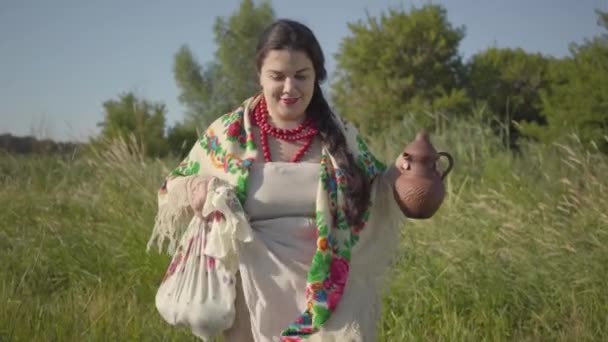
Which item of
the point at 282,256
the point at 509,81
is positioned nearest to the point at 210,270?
the point at 282,256

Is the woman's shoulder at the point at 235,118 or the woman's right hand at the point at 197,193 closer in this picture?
the woman's right hand at the point at 197,193

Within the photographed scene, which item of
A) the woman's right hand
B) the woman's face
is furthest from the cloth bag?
the woman's face

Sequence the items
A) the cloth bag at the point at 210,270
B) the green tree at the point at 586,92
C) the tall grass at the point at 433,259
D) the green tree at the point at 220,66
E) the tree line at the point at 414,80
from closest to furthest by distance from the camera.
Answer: the cloth bag at the point at 210,270 < the tall grass at the point at 433,259 < the green tree at the point at 586,92 < the tree line at the point at 414,80 < the green tree at the point at 220,66

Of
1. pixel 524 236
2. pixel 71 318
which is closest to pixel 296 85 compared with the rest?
pixel 71 318

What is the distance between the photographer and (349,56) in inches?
906

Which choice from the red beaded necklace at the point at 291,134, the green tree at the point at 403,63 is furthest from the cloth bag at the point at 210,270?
the green tree at the point at 403,63

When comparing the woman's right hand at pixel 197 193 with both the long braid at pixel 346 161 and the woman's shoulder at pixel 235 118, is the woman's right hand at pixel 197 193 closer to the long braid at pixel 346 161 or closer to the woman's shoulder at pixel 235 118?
the woman's shoulder at pixel 235 118

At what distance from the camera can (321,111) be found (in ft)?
8.71

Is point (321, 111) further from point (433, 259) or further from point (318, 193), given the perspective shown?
point (433, 259)

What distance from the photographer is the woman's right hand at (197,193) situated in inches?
97.0

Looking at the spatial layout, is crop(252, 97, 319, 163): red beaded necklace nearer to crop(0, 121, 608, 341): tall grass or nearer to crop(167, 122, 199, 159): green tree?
crop(0, 121, 608, 341): tall grass

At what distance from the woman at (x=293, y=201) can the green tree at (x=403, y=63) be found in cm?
1819

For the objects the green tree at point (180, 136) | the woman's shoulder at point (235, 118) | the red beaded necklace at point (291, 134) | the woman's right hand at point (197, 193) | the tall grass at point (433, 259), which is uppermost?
the green tree at point (180, 136)

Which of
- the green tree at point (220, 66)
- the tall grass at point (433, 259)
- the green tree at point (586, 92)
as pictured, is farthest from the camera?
the green tree at point (220, 66)
